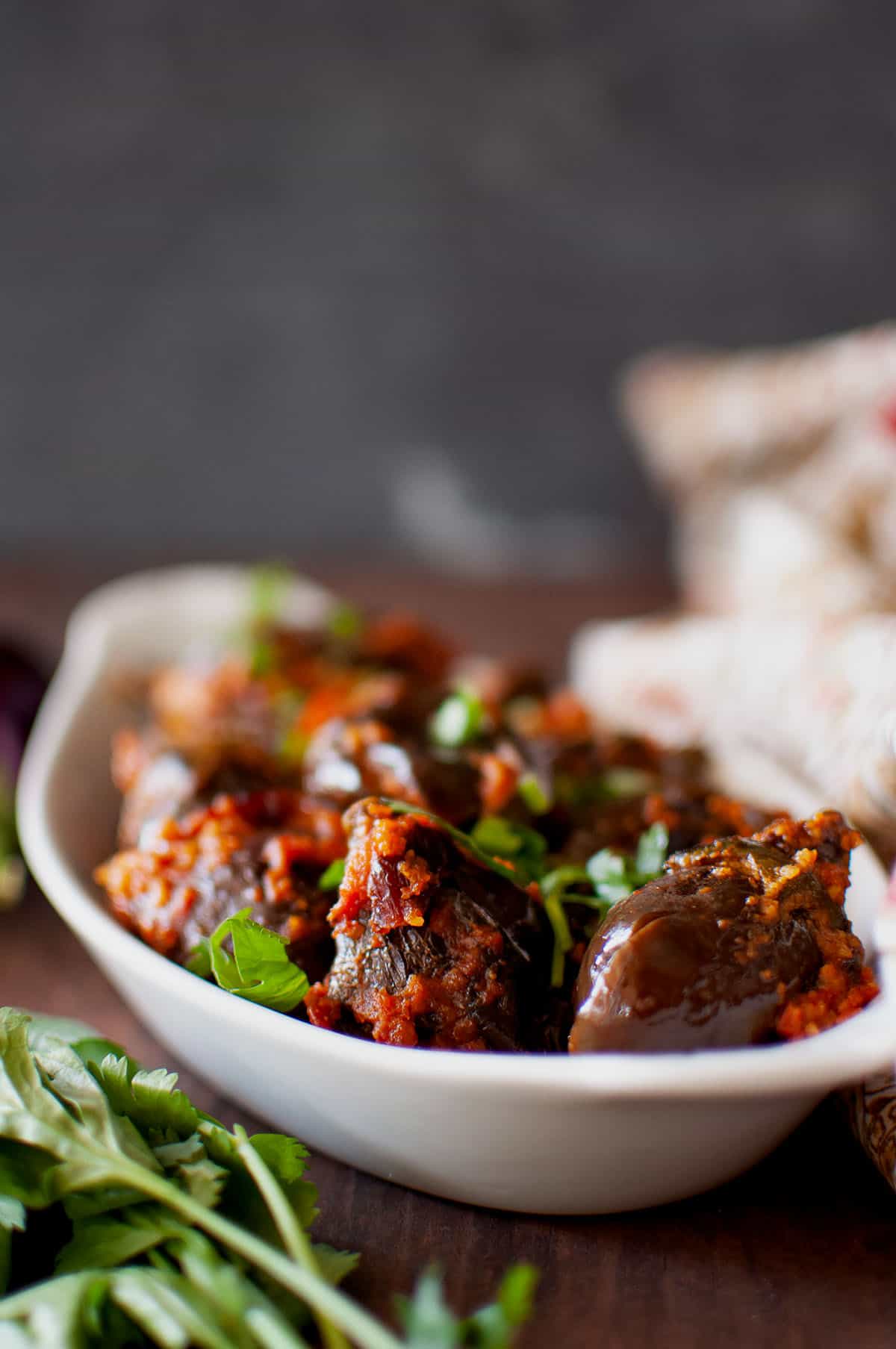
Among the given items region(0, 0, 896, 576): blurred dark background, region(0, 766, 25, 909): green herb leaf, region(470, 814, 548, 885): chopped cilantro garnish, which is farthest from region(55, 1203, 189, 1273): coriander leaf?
region(0, 0, 896, 576): blurred dark background

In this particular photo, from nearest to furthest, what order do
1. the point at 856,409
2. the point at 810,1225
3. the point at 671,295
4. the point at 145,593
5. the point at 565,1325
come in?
1. the point at 565,1325
2. the point at 810,1225
3. the point at 145,593
4. the point at 856,409
5. the point at 671,295

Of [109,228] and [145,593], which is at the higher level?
[109,228]

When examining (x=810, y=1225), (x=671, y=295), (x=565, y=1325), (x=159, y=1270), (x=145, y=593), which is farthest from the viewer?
(x=671, y=295)

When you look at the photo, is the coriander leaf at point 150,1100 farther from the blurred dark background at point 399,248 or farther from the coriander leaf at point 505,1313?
the blurred dark background at point 399,248

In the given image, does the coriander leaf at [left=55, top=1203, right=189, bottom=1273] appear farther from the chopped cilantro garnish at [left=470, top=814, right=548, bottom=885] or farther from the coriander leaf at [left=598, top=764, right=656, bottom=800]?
the coriander leaf at [left=598, top=764, right=656, bottom=800]

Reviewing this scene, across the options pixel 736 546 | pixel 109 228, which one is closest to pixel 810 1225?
pixel 736 546

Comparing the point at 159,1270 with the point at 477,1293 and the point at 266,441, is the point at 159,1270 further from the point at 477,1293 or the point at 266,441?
the point at 266,441

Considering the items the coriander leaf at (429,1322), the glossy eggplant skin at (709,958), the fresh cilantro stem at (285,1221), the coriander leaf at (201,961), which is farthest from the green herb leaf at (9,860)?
the coriander leaf at (429,1322)

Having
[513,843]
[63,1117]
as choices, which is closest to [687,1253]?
[513,843]
